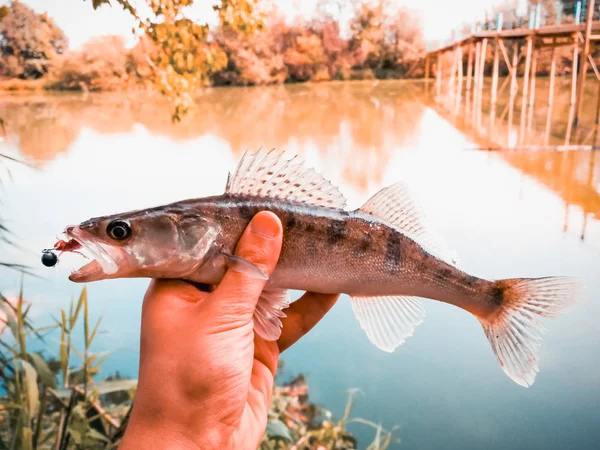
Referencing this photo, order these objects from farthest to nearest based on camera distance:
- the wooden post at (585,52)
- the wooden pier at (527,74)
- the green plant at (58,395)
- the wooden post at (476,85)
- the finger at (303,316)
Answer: the wooden post at (476,85) → the wooden pier at (527,74) → the wooden post at (585,52) → the green plant at (58,395) → the finger at (303,316)

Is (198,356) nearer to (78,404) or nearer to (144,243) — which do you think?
(144,243)

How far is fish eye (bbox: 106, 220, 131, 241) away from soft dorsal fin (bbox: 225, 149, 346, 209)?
0.21m

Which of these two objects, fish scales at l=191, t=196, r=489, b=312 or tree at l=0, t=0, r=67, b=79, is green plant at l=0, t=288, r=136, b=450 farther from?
tree at l=0, t=0, r=67, b=79

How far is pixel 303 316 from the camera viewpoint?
127 centimetres

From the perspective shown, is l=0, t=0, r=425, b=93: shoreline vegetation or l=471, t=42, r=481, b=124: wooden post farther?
l=471, t=42, r=481, b=124: wooden post

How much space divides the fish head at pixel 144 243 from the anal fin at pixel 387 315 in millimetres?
388

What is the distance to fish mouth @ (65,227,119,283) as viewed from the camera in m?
0.79

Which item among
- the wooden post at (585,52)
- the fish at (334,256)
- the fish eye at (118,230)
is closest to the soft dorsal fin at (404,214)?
the fish at (334,256)

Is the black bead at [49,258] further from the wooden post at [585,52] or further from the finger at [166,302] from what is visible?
the wooden post at [585,52]

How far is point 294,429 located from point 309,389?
17.7 inches

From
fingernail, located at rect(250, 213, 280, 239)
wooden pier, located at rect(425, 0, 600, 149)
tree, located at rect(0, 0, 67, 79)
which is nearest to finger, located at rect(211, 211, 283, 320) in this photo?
fingernail, located at rect(250, 213, 280, 239)

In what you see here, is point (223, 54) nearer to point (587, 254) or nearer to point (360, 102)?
point (360, 102)

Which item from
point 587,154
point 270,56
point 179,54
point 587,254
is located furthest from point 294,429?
point 587,154

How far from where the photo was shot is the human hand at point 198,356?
820 millimetres
